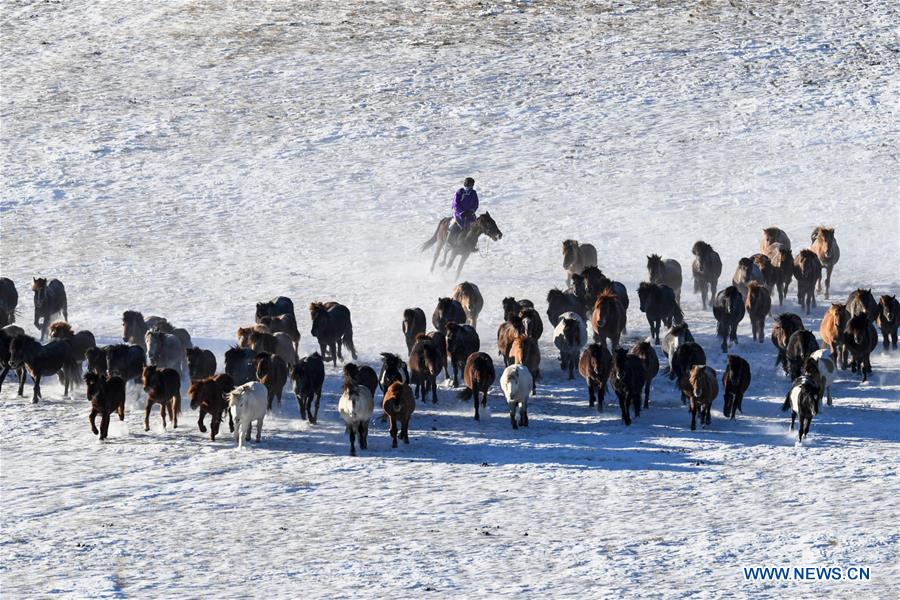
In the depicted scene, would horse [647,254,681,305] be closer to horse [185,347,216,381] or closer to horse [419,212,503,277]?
horse [419,212,503,277]

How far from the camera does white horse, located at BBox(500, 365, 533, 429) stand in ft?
72.2

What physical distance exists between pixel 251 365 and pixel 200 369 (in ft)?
2.63

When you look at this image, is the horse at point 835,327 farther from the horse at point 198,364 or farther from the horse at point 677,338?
the horse at point 198,364

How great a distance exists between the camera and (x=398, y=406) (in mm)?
21297

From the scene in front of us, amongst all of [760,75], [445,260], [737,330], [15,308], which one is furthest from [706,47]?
[15,308]

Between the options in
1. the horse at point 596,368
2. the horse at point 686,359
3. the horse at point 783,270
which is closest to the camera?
the horse at point 596,368

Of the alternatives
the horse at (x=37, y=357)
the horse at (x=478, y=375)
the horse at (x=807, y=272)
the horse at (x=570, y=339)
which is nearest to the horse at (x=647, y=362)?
the horse at (x=570, y=339)

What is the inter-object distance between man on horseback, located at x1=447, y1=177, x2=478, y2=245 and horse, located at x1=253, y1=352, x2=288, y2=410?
9816 millimetres

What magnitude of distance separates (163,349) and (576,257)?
10124 millimetres

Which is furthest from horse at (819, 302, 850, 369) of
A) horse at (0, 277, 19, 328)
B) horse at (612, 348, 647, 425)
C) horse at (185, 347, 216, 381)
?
horse at (0, 277, 19, 328)

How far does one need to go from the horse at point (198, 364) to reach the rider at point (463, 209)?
9.81 metres

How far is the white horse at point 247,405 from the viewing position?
2109cm

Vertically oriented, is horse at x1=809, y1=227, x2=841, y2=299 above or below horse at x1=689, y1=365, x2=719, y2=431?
above

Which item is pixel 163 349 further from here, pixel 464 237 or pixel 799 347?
pixel 799 347
